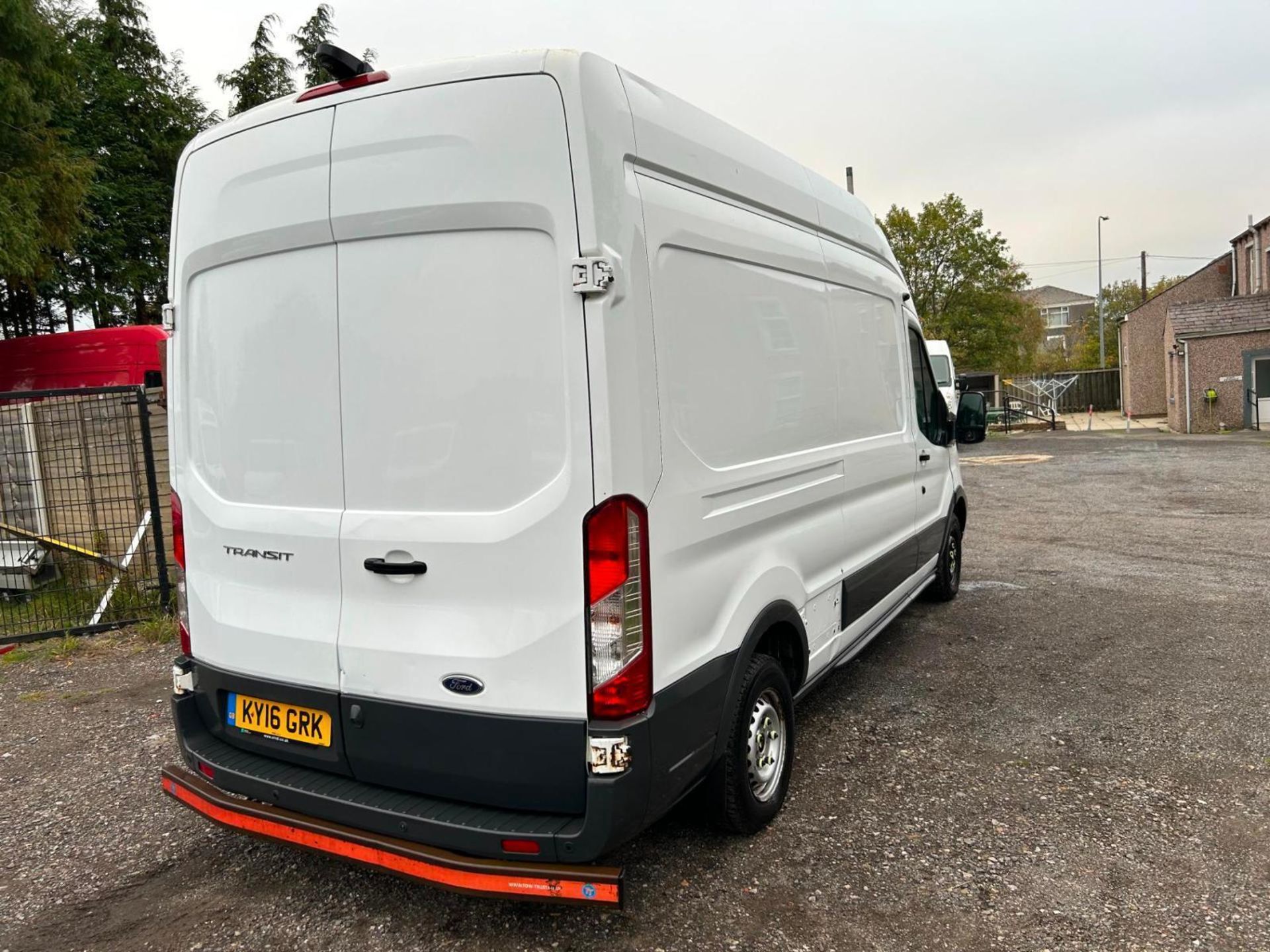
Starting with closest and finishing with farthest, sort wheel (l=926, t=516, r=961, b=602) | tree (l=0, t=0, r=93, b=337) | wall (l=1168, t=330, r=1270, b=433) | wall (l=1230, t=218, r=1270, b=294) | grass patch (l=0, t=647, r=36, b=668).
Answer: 1. grass patch (l=0, t=647, r=36, b=668)
2. wheel (l=926, t=516, r=961, b=602)
3. tree (l=0, t=0, r=93, b=337)
4. wall (l=1168, t=330, r=1270, b=433)
5. wall (l=1230, t=218, r=1270, b=294)

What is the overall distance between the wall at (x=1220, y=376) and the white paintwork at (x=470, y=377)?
2731cm

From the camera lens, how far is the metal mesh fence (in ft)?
22.7

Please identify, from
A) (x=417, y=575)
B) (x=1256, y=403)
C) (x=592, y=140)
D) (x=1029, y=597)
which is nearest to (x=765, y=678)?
(x=417, y=575)

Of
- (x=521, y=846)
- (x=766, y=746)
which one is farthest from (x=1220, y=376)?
(x=521, y=846)

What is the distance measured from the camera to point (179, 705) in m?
3.15

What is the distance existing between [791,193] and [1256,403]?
2662cm

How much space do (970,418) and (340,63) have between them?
4966 mm

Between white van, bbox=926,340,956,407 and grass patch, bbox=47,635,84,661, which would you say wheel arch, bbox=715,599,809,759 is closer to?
grass patch, bbox=47,635,84,661

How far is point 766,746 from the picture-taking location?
3.37 metres

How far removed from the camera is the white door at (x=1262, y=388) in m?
24.1

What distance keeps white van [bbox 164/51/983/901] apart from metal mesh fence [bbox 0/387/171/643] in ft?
14.5

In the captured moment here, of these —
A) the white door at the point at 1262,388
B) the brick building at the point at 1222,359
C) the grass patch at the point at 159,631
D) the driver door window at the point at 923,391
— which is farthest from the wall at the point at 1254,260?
the grass patch at the point at 159,631

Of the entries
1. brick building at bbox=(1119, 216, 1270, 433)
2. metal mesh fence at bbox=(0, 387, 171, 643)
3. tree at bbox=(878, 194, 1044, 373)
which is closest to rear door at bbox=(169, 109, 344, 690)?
metal mesh fence at bbox=(0, 387, 171, 643)

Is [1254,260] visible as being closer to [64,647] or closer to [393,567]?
[64,647]
